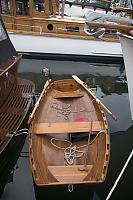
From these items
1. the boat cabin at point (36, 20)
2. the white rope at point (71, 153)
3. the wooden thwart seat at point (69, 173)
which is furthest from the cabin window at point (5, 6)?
the wooden thwart seat at point (69, 173)

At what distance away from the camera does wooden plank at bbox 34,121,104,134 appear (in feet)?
12.9

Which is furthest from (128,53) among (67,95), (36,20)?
(36,20)

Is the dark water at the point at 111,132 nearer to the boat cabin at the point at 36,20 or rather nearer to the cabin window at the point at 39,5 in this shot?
the boat cabin at the point at 36,20

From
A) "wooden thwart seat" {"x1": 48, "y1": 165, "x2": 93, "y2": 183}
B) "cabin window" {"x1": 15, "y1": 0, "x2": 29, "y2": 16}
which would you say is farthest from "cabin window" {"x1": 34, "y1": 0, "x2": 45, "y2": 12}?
"wooden thwart seat" {"x1": 48, "y1": 165, "x2": 93, "y2": 183}

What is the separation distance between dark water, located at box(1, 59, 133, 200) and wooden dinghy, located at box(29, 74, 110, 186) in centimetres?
73

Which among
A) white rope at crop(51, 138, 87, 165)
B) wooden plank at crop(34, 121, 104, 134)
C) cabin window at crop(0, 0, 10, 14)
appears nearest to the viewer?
white rope at crop(51, 138, 87, 165)

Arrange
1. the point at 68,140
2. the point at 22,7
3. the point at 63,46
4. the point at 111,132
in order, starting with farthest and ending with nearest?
the point at 63,46 < the point at 22,7 < the point at 111,132 < the point at 68,140

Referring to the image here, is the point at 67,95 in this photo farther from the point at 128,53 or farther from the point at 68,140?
the point at 128,53

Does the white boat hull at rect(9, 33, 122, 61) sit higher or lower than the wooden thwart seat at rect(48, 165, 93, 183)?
higher

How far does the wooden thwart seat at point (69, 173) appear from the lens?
2887 mm

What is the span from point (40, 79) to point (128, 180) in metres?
6.68

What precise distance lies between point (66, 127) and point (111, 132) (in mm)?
2085

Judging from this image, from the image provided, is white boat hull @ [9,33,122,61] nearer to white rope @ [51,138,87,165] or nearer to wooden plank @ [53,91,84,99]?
wooden plank @ [53,91,84,99]

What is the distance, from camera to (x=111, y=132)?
17.8 ft
